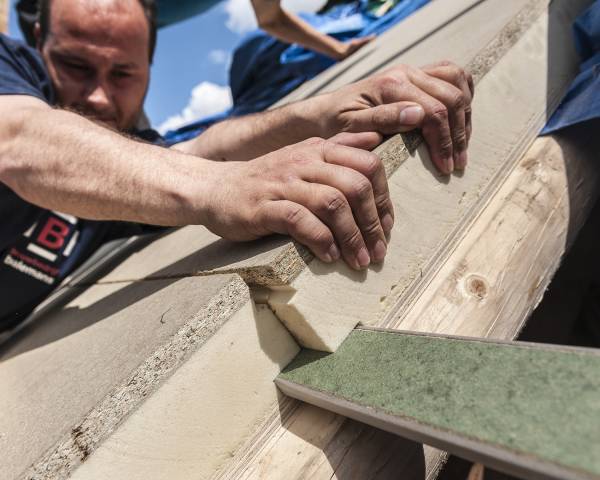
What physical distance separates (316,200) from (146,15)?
1.92m

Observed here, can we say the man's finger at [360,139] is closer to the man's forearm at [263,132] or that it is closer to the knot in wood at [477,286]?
the man's forearm at [263,132]

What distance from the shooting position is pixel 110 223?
1.82 metres

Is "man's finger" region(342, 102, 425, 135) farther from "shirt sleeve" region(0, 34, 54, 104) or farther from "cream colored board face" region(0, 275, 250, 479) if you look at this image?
"shirt sleeve" region(0, 34, 54, 104)

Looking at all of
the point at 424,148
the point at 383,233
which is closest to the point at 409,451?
the point at 383,233

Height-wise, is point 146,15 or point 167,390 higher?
point 146,15

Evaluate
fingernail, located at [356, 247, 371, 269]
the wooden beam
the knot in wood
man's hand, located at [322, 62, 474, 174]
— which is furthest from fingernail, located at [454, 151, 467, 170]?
fingernail, located at [356, 247, 371, 269]

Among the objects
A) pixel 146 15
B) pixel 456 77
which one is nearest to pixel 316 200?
pixel 456 77

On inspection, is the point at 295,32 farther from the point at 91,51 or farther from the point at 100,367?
the point at 100,367

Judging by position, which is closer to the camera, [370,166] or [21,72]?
[370,166]

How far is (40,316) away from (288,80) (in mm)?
2805

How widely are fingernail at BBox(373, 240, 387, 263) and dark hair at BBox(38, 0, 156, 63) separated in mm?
1801

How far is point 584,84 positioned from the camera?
1.06 metres

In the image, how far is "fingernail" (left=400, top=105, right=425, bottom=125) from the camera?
765mm

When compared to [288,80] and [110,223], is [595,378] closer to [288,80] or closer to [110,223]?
[110,223]
